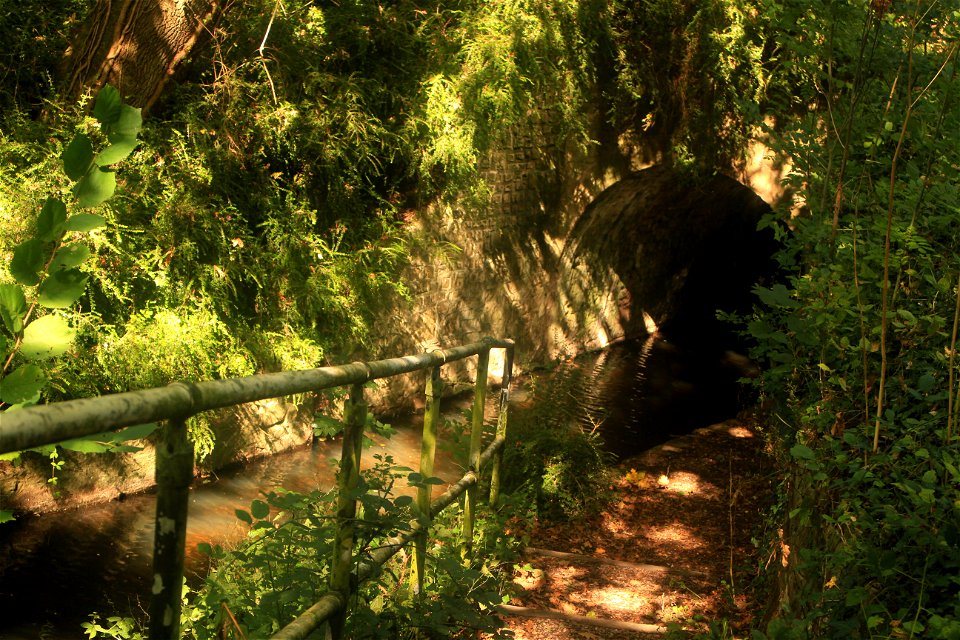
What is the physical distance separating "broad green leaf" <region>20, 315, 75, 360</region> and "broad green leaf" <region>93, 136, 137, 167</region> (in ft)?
0.49

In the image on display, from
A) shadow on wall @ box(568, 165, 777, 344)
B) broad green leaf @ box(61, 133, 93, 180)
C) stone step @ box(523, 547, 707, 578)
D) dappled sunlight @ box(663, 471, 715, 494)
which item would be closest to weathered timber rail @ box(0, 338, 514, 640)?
broad green leaf @ box(61, 133, 93, 180)

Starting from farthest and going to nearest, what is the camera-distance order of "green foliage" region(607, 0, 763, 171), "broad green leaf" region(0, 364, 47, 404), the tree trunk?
"green foliage" region(607, 0, 763, 171) → the tree trunk → "broad green leaf" region(0, 364, 47, 404)

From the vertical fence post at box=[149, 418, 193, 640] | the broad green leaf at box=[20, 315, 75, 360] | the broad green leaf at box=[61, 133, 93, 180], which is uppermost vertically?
the broad green leaf at box=[61, 133, 93, 180]

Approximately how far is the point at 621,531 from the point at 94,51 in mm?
4253

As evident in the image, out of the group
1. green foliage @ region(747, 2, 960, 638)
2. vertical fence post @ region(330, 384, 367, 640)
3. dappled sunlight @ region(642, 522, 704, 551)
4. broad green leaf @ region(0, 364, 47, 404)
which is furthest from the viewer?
dappled sunlight @ region(642, 522, 704, 551)

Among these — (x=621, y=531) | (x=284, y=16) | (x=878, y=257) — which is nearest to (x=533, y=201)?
(x=284, y=16)

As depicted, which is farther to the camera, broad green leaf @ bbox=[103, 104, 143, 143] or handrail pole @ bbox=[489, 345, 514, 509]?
handrail pole @ bbox=[489, 345, 514, 509]

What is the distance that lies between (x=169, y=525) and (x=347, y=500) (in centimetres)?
68

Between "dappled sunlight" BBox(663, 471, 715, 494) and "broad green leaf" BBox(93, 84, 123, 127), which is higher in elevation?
"broad green leaf" BBox(93, 84, 123, 127)

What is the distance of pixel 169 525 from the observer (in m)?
1.08

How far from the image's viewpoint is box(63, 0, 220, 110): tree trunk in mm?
5035

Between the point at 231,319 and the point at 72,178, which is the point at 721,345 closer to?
the point at 231,319

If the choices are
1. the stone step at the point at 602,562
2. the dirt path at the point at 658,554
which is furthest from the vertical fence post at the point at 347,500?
the stone step at the point at 602,562

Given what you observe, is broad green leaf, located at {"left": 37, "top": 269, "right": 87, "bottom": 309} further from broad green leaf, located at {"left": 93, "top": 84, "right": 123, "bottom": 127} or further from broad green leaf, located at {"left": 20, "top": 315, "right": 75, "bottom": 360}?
broad green leaf, located at {"left": 93, "top": 84, "right": 123, "bottom": 127}
